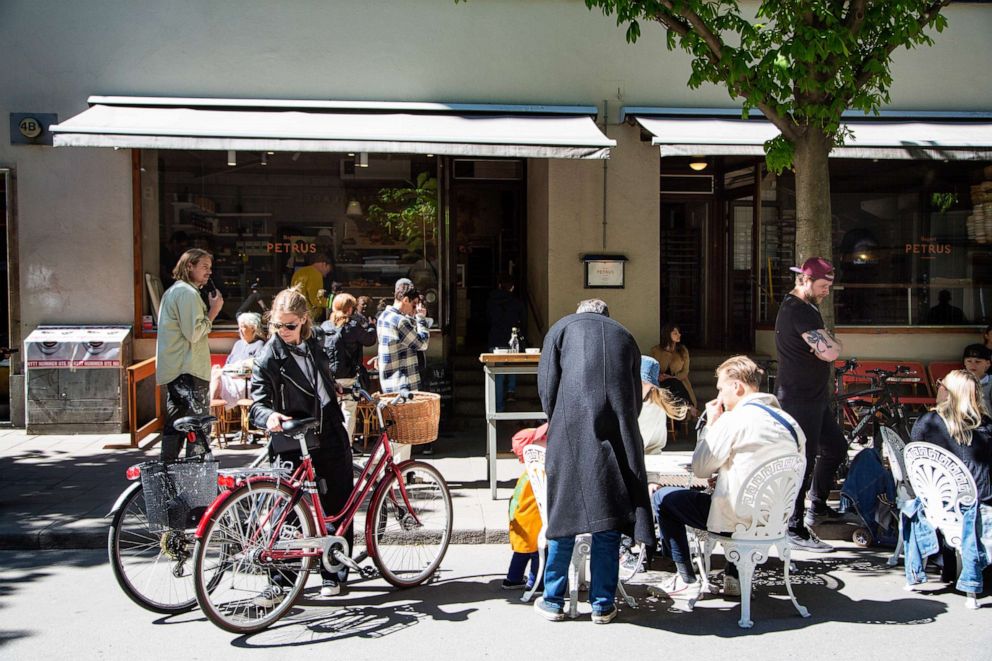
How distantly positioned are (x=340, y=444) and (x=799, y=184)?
14.7 feet

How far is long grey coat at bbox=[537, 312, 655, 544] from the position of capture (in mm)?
4484

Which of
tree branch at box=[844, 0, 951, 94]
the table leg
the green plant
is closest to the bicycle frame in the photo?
the table leg

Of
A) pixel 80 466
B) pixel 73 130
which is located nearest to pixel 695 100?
pixel 73 130

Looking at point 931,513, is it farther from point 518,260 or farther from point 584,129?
point 518,260

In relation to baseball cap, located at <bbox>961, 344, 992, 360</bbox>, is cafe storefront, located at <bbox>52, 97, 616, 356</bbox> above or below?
above

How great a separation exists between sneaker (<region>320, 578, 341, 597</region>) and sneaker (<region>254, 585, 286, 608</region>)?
0.46 m

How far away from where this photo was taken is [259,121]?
9.25m

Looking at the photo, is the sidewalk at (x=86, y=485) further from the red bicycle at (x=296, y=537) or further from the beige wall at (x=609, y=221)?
the beige wall at (x=609, y=221)

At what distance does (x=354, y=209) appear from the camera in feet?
34.8

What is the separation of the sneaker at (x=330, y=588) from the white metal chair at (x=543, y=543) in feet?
3.62

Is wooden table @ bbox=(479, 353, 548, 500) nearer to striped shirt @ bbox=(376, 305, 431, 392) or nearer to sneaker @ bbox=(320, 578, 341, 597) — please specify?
striped shirt @ bbox=(376, 305, 431, 392)

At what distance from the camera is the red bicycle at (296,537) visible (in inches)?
175

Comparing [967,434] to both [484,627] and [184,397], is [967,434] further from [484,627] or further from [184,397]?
[184,397]

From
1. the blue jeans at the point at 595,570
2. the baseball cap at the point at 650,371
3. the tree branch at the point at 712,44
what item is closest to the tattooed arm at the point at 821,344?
the baseball cap at the point at 650,371
